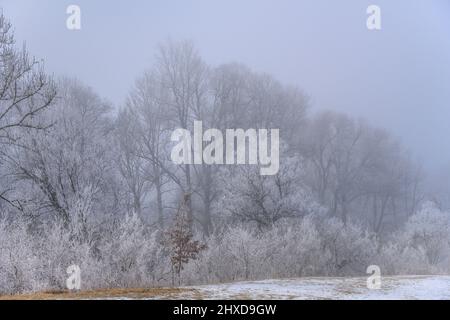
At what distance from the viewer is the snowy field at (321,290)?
9594 millimetres

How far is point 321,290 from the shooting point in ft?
34.5

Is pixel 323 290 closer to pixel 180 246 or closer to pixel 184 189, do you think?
pixel 180 246

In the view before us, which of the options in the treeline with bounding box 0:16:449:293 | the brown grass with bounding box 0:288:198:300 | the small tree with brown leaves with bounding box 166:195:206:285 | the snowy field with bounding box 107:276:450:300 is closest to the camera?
the brown grass with bounding box 0:288:198:300

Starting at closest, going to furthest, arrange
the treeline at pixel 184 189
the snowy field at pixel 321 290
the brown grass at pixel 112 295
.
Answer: the brown grass at pixel 112 295, the snowy field at pixel 321 290, the treeline at pixel 184 189

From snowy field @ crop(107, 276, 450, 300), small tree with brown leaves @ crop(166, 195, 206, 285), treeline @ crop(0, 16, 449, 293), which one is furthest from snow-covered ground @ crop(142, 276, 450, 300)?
small tree with brown leaves @ crop(166, 195, 206, 285)

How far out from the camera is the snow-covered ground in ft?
31.6

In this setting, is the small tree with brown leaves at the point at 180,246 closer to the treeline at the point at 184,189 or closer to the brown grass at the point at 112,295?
the treeline at the point at 184,189

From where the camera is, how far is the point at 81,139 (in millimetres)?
21641

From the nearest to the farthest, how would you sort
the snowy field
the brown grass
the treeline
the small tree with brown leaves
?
the brown grass
the snowy field
the treeline
the small tree with brown leaves

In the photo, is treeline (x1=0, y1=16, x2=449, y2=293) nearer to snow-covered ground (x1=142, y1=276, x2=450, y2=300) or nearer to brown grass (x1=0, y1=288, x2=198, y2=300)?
brown grass (x1=0, y1=288, x2=198, y2=300)


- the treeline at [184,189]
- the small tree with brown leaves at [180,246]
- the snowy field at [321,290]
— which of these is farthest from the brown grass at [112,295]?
the small tree with brown leaves at [180,246]

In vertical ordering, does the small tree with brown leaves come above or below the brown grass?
below
